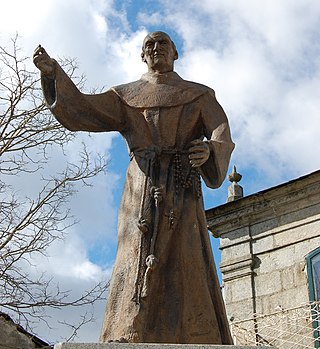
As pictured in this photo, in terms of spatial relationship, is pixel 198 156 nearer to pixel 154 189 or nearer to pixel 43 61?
pixel 154 189

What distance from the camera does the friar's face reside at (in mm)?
5383

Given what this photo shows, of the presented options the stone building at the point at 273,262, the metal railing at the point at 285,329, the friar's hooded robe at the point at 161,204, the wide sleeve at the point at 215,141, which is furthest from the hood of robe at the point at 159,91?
the stone building at the point at 273,262

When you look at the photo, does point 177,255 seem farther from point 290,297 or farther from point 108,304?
point 290,297

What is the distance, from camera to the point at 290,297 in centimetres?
1409

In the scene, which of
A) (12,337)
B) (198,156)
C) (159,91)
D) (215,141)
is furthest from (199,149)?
(12,337)

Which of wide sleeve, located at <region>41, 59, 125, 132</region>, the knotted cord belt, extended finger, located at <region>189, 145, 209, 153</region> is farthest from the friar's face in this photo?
extended finger, located at <region>189, 145, 209, 153</region>

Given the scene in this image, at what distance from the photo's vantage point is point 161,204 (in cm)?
487

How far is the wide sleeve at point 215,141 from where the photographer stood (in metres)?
4.95

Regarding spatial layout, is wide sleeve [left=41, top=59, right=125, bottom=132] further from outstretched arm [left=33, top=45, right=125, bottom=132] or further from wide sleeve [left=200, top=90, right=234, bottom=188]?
wide sleeve [left=200, top=90, right=234, bottom=188]

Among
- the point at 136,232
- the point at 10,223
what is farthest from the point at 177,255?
the point at 10,223

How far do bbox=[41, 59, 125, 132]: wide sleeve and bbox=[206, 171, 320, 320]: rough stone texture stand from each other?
9.21 meters

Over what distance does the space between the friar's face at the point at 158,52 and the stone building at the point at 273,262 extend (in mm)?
8650

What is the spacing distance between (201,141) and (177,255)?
708 millimetres

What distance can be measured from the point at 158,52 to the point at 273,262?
9.94 m
